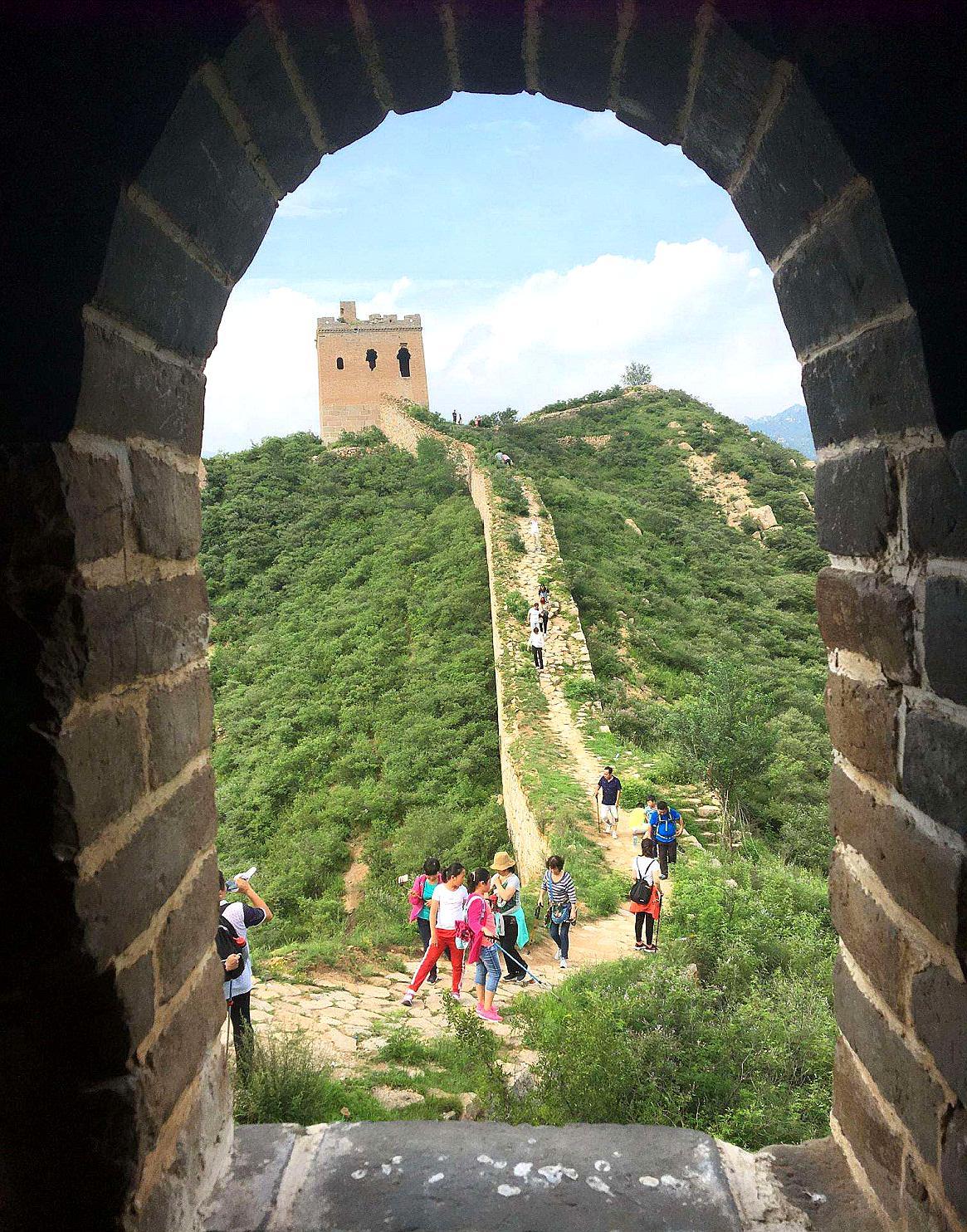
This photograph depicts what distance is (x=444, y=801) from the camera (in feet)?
37.0

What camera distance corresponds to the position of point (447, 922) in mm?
6043

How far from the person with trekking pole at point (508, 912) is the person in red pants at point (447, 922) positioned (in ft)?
0.84

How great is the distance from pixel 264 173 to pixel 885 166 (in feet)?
3.96

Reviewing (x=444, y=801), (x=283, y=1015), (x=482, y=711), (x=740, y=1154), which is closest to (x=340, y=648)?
(x=482, y=711)

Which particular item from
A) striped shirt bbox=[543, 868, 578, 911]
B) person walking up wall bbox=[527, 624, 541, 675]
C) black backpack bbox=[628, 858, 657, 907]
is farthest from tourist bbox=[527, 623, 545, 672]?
black backpack bbox=[628, 858, 657, 907]

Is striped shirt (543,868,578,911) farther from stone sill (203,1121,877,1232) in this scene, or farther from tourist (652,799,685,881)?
stone sill (203,1121,877,1232)

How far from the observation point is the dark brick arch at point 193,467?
4.31ft

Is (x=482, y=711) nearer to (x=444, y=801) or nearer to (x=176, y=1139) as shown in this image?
(x=444, y=801)

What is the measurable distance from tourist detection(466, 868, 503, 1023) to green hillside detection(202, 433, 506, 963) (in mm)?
1646

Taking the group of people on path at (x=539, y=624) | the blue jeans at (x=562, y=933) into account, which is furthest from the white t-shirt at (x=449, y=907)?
the group of people on path at (x=539, y=624)

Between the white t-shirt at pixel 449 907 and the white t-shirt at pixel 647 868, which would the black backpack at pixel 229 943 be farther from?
the white t-shirt at pixel 647 868

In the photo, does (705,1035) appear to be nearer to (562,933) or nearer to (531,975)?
(531,975)

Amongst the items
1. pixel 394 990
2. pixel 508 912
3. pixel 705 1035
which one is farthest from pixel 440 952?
pixel 705 1035

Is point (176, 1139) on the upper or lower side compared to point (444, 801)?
upper
